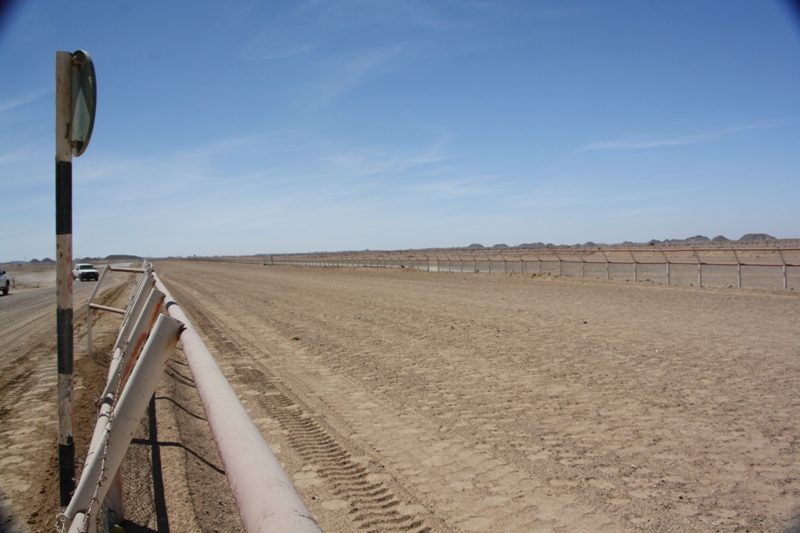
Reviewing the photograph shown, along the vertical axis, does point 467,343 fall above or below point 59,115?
below

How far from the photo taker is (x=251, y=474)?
5.35 feet

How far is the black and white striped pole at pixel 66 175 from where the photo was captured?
3435 mm

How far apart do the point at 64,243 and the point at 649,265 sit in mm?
46126

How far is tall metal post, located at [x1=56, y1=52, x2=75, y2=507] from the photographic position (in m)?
3.44

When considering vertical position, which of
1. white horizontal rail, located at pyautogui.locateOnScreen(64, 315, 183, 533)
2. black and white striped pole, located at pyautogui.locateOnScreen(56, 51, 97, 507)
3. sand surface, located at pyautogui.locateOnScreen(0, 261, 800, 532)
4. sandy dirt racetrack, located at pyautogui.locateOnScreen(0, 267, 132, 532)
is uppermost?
black and white striped pole, located at pyautogui.locateOnScreen(56, 51, 97, 507)

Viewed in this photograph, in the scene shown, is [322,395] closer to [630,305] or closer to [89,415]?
[89,415]

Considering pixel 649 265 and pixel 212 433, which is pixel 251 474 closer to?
pixel 212 433

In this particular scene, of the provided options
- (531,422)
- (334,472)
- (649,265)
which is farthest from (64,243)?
(649,265)

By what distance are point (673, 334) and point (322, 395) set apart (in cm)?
757

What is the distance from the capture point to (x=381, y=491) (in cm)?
439

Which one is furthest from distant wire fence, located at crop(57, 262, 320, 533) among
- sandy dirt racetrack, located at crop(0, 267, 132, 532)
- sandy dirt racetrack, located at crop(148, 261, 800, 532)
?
sandy dirt racetrack, located at crop(148, 261, 800, 532)

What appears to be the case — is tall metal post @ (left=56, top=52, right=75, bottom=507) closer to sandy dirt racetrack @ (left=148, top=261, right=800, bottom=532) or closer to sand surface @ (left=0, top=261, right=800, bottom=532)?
sand surface @ (left=0, top=261, right=800, bottom=532)

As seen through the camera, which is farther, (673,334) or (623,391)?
(673,334)

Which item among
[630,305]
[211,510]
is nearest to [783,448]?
[211,510]
